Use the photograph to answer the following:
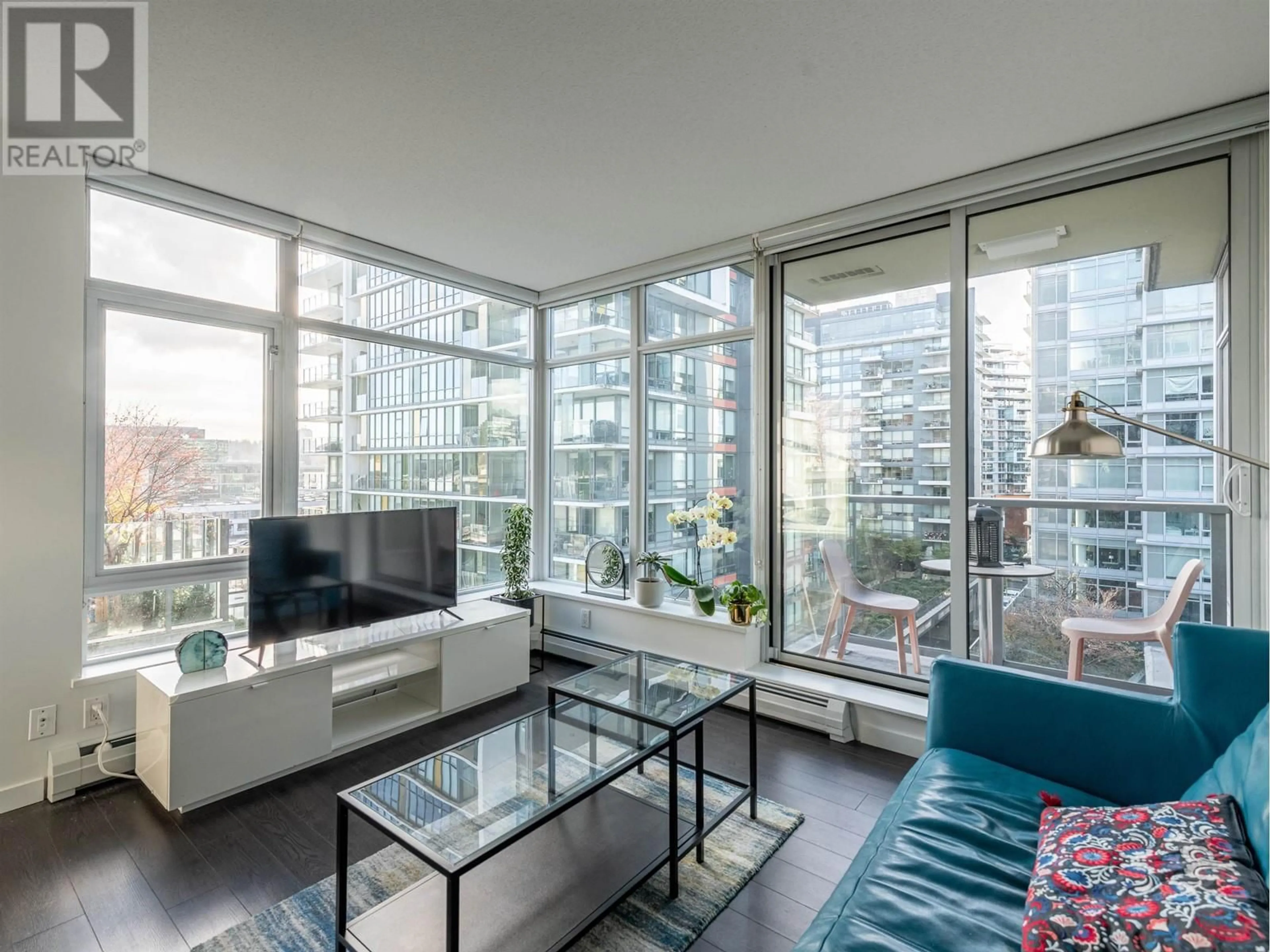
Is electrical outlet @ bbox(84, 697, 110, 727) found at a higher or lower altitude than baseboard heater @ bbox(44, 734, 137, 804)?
higher

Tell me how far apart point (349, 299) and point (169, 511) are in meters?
1.50

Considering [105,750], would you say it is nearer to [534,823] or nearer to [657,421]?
[534,823]

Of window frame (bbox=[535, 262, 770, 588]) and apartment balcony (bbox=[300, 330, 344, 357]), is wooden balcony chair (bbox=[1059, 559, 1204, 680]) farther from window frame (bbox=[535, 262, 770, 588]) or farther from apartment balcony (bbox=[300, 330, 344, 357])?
apartment balcony (bbox=[300, 330, 344, 357])

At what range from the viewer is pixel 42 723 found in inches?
96.7

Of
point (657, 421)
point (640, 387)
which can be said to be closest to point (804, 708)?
point (657, 421)

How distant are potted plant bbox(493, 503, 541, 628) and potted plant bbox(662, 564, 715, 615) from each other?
101cm

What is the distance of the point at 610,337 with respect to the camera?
14.4ft

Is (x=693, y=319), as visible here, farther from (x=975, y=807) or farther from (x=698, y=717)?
(x=975, y=807)

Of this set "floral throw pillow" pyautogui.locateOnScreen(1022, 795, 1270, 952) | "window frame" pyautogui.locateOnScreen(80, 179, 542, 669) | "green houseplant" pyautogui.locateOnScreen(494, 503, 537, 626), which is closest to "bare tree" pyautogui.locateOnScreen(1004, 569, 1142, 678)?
"floral throw pillow" pyautogui.locateOnScreen(1022, 795, 1270, 952)

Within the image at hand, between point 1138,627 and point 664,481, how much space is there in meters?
2.57

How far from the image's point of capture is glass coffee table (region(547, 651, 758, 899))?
2.08 meters

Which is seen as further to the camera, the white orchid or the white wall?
the white orchid

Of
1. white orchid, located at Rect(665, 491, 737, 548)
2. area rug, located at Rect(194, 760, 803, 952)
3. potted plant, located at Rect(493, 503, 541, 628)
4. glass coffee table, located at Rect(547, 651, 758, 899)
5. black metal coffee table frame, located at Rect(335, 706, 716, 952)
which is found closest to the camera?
black metal coffee table frame, located at Rect(335, 706, 716, 952)

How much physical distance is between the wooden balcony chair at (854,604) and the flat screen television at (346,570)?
2.19 m
